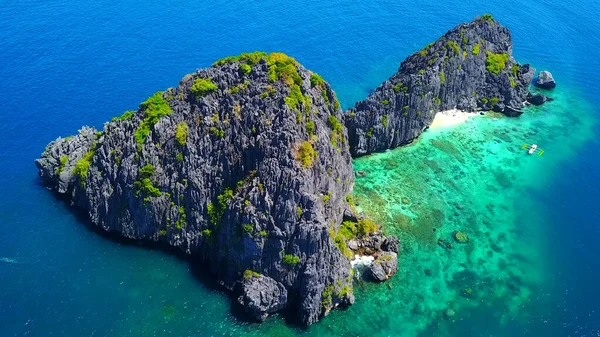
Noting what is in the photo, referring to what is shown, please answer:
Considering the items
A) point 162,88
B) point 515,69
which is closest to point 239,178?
point 162,88

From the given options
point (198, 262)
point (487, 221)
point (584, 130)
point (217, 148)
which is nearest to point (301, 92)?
point (217, 148)

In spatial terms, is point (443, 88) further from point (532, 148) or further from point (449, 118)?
point (532, 148)

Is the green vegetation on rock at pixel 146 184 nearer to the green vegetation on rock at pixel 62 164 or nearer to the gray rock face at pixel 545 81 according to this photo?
the green vegetation on rock at pixel 62 164

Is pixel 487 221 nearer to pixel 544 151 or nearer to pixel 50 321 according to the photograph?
pixel 544 151

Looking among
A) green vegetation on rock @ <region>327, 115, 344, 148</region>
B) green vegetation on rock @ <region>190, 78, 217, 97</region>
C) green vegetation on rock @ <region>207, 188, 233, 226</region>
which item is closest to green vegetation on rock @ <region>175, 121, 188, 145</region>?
green vegetation on rock @ <region>190, 78, 217, 97</region>

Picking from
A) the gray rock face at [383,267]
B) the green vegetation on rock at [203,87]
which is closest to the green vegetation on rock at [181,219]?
the green vegetation on rock at [203,87]
